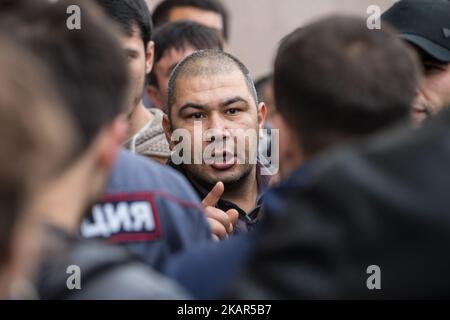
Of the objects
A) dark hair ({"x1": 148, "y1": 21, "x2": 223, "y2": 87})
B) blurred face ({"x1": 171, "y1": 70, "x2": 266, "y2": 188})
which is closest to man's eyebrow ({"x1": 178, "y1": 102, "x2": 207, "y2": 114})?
blurred face ({"x1": 171, "y1": 70, "x2": 266, "y2": 188})

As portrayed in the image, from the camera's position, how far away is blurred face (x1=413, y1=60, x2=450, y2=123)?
403 centimetres

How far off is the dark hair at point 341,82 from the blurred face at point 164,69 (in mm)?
2990

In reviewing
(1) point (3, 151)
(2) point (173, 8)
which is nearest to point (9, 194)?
(1) point (3, 151)

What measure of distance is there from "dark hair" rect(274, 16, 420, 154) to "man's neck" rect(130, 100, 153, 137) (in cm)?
206

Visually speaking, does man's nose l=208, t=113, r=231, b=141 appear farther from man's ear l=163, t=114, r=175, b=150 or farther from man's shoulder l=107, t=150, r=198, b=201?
man's shoulder l=107, t=150, r=198, b=201

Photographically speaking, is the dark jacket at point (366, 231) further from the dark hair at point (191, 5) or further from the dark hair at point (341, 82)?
the dark hair at point (191, 5)

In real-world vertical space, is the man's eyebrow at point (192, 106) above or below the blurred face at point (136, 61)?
below

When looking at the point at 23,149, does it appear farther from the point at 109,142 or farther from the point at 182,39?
the point at 182,39

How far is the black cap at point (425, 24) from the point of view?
4078 mm

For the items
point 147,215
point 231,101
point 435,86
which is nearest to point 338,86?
point 147,215

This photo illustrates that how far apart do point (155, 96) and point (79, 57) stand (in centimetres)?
340

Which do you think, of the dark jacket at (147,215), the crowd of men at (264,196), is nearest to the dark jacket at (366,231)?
the crowd of men at (264,196)

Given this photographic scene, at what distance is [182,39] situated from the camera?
18.2 feet

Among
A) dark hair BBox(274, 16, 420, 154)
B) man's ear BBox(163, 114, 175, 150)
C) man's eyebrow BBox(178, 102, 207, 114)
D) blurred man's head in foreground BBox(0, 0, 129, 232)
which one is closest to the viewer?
blurred man's head in foreground BBox(0, 0, 129, 232)
